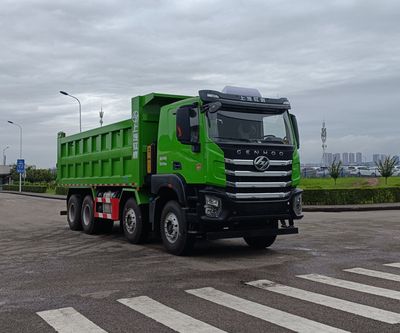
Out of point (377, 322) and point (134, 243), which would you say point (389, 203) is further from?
point (377, 322)

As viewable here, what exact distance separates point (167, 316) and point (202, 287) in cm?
147

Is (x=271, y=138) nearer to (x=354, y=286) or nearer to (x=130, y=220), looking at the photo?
(x=354, y=286)

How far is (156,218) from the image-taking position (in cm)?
1032

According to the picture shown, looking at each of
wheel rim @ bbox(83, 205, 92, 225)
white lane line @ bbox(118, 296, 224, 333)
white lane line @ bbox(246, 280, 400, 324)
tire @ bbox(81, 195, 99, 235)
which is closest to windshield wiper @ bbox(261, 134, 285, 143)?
white lane line @ bbox(246, 280, 400, 324)

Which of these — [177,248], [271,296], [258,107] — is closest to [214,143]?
[258,107]

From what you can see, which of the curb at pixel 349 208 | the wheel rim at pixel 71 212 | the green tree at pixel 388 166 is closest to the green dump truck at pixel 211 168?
the wheel rim at pixel 71 212

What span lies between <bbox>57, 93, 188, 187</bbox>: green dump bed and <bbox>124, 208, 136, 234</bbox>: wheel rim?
0.67m

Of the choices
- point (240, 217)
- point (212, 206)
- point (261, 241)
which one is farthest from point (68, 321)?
point (261, 241)

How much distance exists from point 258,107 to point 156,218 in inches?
123

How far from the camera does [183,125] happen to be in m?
9.01

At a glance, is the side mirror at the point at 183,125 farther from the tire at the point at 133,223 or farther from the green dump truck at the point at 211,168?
the tire at the point at 133,223

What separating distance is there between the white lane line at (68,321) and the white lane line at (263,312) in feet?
5.18

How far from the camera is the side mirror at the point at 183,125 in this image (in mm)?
8954

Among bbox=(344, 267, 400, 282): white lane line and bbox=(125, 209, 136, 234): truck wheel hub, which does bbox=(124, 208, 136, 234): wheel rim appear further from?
bbox=(344, 267, 400, 282): white lane line
